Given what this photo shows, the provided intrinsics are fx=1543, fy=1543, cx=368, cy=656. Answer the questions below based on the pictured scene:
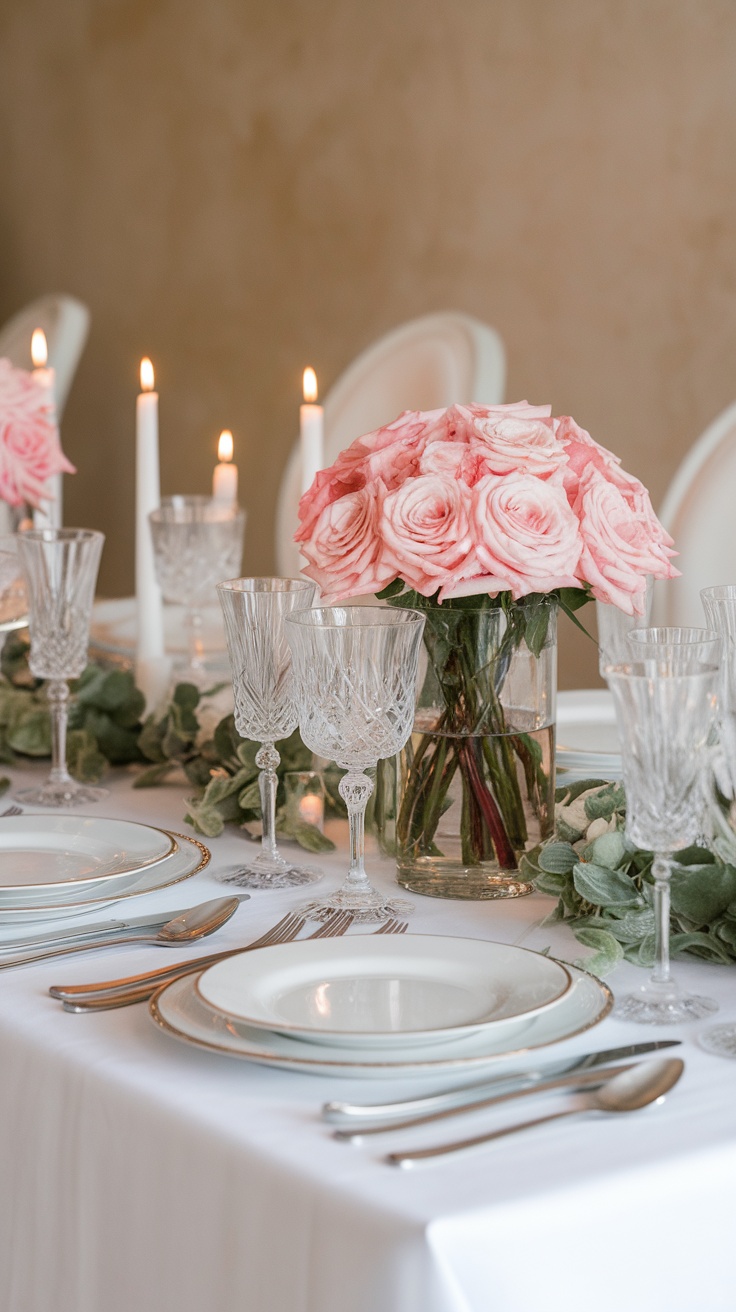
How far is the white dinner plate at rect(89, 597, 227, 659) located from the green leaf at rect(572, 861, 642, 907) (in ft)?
2.86

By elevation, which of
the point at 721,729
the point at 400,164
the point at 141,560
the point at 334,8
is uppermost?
the point at 334,8

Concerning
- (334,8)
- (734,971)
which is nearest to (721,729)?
(734,971)

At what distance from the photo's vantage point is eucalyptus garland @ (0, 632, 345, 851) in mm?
1271

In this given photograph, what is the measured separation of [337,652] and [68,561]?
0.45 meters

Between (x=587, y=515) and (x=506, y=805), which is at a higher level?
(x=587, y=515)

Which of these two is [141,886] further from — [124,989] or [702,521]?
[702,521]

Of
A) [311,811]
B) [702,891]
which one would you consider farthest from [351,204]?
[702,891]

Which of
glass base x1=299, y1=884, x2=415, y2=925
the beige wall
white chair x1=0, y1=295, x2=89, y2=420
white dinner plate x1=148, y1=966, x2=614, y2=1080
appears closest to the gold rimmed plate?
glass base x1=299, y1=884, x2=415, y2=925

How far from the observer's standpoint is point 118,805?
137 centimetres

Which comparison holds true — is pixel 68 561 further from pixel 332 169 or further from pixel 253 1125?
pixel 332 169

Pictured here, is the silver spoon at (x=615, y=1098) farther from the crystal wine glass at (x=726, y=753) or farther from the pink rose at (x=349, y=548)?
the pink rose at (x=349, y=548)

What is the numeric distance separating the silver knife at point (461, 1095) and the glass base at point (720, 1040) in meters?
0.06

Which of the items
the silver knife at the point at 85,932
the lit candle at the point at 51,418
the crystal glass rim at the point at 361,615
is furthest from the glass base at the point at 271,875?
the lit candle at the point at 51,418

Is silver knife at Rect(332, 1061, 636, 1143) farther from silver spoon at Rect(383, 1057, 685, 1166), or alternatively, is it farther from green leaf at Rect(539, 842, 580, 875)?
green leaf at Rect(539, 842, 580, 875)
